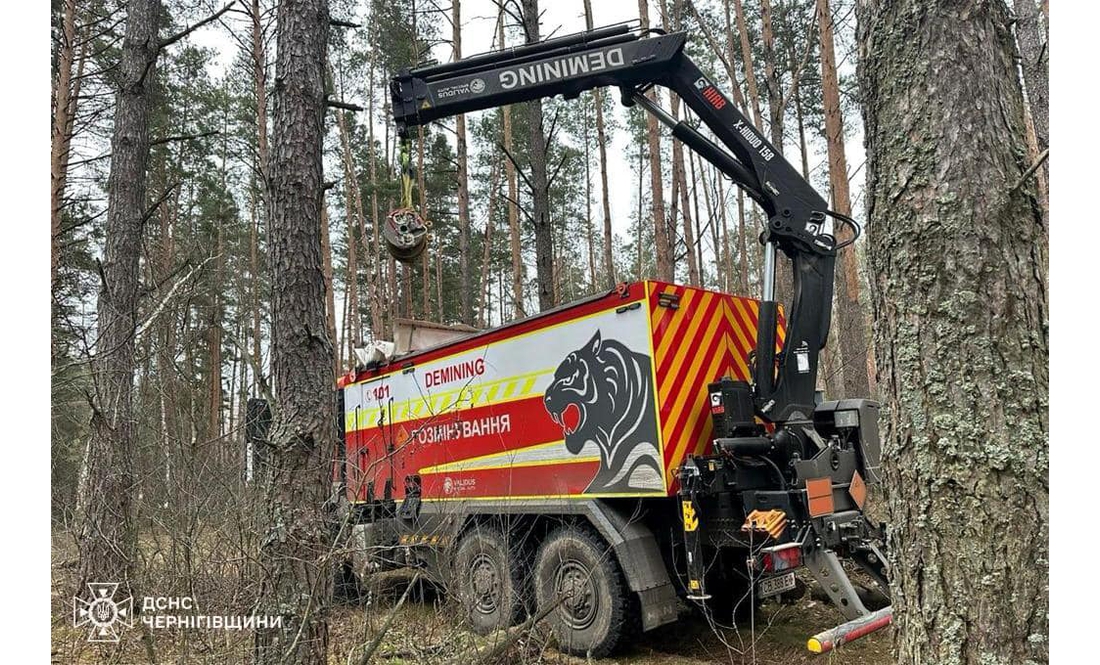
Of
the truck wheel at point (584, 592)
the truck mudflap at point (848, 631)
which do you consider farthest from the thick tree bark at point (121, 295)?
the truck mudflap at point (848, 631)

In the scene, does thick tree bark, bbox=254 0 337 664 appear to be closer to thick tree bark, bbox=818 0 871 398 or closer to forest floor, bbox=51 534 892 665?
forest floor, bbox=51 534 892 665

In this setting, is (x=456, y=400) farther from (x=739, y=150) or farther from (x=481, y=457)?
(x=739, y=150)

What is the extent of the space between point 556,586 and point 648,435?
144 cm

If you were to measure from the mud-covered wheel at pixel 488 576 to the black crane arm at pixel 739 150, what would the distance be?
7.37ft

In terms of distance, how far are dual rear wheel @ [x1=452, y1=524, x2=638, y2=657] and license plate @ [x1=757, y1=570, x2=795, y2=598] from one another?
860 millimetres

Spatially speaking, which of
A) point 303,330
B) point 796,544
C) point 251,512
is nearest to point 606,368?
point 796,544

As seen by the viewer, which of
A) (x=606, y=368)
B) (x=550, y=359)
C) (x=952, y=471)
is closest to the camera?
(x=952, y=471)

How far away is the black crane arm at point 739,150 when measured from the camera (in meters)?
5.10

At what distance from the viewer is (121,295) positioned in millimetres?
6512

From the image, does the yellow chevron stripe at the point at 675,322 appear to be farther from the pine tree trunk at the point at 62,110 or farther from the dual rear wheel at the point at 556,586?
the pine tree trunk at the point at 62,110

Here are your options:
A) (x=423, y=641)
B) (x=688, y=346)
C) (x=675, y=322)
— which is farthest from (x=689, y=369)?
(x=423, y=641)

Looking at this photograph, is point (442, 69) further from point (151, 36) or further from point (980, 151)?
point (980, 151)

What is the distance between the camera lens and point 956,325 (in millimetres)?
1858

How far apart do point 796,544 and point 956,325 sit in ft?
9.58
